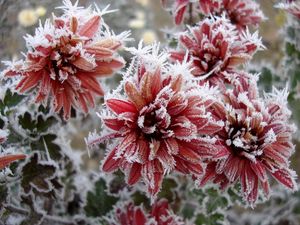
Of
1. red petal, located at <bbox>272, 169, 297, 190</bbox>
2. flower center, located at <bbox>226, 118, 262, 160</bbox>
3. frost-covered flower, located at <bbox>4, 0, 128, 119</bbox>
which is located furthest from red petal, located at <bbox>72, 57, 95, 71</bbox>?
red petal, located at <bbox>272, 169, 297, 190</bbox>

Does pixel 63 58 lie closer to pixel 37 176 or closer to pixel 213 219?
pixel 37 176

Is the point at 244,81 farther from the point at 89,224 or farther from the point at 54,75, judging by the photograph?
the point at 89,224

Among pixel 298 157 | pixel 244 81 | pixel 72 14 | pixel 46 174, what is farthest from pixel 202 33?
pixel 298 157

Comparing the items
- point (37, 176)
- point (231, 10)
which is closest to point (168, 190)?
point (37, 176)

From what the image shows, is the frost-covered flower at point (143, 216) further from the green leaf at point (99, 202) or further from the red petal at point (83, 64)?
the red petal at point (83, 64)

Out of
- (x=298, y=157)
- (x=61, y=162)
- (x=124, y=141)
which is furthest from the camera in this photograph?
(x=298, y=157)

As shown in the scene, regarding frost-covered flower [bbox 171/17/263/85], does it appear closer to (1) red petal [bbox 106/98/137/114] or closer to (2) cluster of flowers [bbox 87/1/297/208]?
(2) cluster of flowers [bbox 87/1/297/208]
